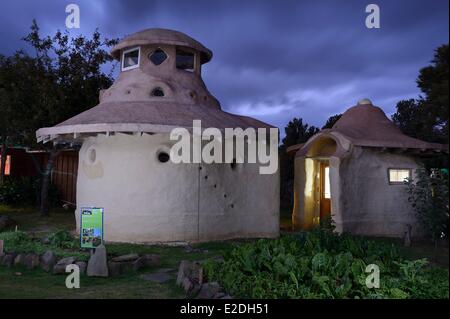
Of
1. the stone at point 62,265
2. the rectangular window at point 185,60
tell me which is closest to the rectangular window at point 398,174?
the rectangular window at point 185,60

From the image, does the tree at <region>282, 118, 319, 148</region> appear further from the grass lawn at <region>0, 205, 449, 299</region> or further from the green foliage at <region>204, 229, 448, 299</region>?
the green foliage at <region>204, 229, 448, 299</region>

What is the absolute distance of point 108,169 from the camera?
12477 millimetres

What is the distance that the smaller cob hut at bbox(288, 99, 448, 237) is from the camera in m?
14.2

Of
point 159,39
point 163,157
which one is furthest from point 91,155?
point 159,39

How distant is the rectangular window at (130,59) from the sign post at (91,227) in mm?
6492

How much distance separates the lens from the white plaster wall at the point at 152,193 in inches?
480

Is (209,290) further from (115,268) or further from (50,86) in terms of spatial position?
(50,86)

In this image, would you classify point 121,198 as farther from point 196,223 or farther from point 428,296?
point 428,296

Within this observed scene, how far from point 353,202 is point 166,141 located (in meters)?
6.33

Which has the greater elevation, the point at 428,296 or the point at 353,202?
the point at 353,202

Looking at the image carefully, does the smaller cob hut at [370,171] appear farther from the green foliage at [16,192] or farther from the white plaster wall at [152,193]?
the green foliage at [16,192]

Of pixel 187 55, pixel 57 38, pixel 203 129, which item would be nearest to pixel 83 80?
pixel 57 38

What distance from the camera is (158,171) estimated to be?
40.1 ft

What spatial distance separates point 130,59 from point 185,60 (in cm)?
176
